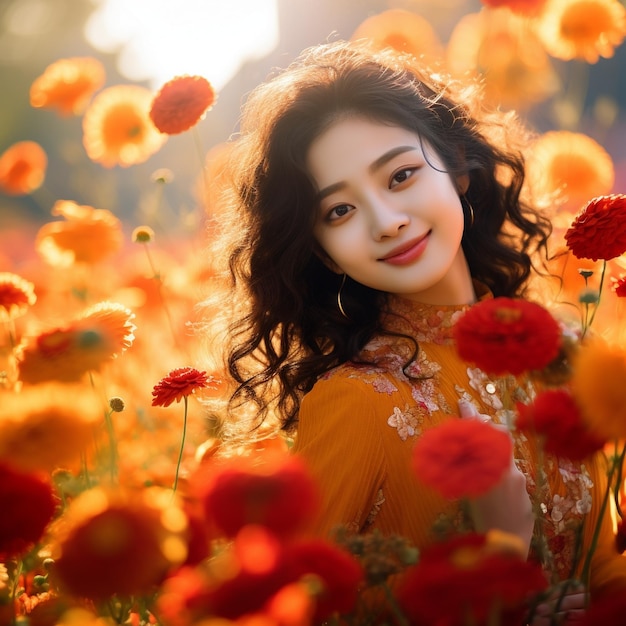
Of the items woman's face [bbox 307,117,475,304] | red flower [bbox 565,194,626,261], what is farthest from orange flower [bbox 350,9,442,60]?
red flower [bbox 565,194,626,261]

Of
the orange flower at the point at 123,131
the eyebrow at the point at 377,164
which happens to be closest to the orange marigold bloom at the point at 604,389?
the eyebrow at the point at 377,164

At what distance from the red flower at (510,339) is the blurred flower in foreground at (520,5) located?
4.25ft

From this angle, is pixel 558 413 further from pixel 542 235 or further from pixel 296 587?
pixel 542 235

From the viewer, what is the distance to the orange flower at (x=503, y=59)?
2.11m

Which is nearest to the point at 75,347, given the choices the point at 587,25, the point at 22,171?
the point at 587,25

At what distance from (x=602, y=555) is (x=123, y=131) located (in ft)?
4.64

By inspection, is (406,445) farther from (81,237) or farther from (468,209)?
(81,237)

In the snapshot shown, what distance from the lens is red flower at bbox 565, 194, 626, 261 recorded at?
979mm

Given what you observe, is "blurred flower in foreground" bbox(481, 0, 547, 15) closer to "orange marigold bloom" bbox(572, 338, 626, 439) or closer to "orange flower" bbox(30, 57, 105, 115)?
"orange flower" bbox(30, 57, 105, 115)

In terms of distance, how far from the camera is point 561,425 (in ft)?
1.94

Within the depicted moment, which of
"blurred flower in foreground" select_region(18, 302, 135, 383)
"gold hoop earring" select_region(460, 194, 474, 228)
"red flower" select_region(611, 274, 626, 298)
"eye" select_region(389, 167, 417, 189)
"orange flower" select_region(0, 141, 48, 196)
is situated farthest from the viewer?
"orange flower" select_region(0, 141, 48, 196)

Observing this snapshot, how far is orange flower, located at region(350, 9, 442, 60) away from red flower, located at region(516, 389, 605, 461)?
5.36 feet

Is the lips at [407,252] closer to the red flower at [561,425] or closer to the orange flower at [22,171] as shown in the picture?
the red flower at [561,425]

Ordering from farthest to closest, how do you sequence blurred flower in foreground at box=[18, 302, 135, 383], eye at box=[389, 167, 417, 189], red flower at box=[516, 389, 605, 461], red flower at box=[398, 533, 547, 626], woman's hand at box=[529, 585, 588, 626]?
eye at box=[389, 167, 417, 189]
woman's hand at box=[529, 585, 588, 626]
blurred flower in foreground at box=[18, 302, 135, 383]
red flower at box=[516, 389, 605, 461]
red flower at box=[398, 533, 547, 626]
